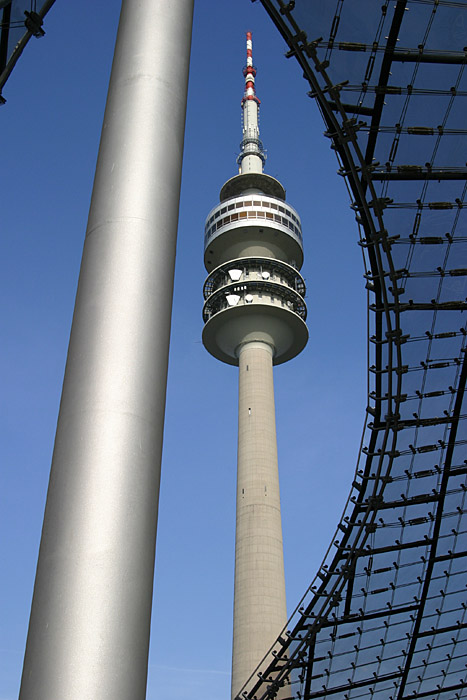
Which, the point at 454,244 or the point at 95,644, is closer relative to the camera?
the point at 95,644

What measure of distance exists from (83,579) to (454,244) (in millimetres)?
20877

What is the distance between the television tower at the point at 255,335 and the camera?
2042 inches

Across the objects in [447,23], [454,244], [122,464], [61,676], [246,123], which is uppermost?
[246,123]

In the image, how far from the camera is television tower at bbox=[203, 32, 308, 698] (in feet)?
170

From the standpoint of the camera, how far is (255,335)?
211 feet

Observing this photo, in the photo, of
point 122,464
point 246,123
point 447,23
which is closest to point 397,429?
point 447,23

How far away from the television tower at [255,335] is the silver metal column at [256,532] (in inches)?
2.8

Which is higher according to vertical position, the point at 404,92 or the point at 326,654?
the point at 404,92

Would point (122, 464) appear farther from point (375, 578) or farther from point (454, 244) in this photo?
point (375, 578)

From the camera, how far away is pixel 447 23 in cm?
2042

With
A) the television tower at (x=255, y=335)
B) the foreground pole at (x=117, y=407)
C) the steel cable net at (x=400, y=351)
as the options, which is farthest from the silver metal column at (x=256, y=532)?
the foreground pole at (x=117, y=407)

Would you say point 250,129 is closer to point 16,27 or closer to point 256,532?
point 256,532

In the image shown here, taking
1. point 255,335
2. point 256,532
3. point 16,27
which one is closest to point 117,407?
point 16,27

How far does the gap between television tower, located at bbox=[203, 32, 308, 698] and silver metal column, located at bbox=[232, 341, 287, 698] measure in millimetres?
72
